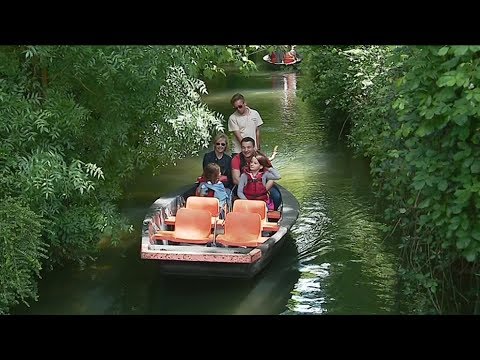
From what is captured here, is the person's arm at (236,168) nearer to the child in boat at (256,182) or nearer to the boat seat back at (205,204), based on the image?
the child in boat at (256,182)

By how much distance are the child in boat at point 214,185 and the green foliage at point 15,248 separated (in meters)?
2.19

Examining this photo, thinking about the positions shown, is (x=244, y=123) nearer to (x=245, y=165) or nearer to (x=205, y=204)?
(x=245, y=165)

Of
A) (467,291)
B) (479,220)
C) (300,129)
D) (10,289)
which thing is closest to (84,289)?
(10,289)

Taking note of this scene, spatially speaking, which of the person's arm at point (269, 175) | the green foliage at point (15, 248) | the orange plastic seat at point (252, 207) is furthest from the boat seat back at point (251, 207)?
the green foliage at point (15, 248)

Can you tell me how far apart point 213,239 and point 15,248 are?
1949 mm

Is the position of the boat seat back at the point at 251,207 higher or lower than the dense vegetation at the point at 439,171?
lower

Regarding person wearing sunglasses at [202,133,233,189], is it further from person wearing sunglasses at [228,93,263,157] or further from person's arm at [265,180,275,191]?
person wearing sunglasses at [228,93,263,157]

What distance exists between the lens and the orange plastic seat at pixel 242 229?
6426mm

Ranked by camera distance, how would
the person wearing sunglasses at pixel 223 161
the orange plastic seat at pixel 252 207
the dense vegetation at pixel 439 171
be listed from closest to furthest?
the dense vegetation at pixel 439 171 → the orange plastic seat at pixel 252 207 → the person wearing sunglasses at pixel 223 161

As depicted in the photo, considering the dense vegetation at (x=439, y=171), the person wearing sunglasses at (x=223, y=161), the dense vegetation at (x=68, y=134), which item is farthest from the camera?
the person wearing sunglasses at (x=223, y=161)

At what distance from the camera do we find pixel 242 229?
6.45m

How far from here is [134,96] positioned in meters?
6.55

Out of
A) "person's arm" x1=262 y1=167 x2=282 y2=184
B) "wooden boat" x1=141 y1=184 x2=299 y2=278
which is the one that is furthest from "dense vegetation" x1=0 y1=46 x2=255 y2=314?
"person's arm" x1=262 y1=167 x2=282 y2=184
